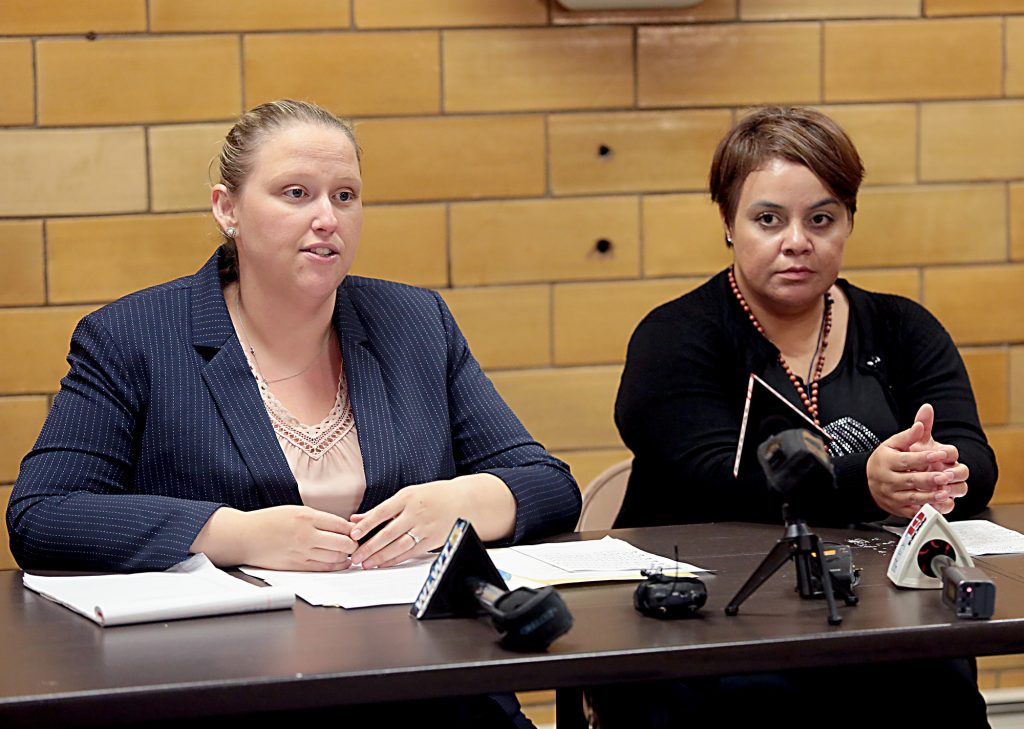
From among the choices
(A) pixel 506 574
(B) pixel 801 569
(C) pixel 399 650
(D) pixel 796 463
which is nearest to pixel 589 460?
(A) pixel 506 574

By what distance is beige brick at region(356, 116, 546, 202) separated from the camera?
3.34 metres

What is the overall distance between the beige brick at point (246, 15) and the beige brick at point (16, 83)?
1.02 feet

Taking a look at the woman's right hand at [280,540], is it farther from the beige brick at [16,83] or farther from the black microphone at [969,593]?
the beige brick at [16,83]

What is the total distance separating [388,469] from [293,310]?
13.6 inches

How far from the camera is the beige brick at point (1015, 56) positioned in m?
3.57

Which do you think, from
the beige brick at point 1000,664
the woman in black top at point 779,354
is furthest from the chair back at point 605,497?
the beige brick at point 1000,664

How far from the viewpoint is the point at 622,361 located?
3.49 metres

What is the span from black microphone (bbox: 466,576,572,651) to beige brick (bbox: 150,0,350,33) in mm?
2118

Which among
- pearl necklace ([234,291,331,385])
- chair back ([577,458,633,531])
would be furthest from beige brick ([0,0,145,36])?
chair back ([577,458,633,531])

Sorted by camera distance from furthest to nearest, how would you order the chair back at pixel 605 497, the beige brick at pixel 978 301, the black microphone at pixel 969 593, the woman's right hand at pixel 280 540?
the beige brick at pixel 978 301 → the chair back at pixel 605 497 → the woman's right hand at pixel 280 540 → the black microphone at pixel 969 593

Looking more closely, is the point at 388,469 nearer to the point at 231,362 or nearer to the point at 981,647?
the point at 231,362

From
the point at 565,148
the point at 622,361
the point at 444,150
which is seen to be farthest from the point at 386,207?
the point at 622,361

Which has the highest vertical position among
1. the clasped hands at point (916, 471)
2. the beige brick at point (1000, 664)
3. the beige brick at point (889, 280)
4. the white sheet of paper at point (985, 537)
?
the beige brick at point (889, 280)

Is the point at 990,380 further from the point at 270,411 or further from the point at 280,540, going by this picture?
the point at 280,540
